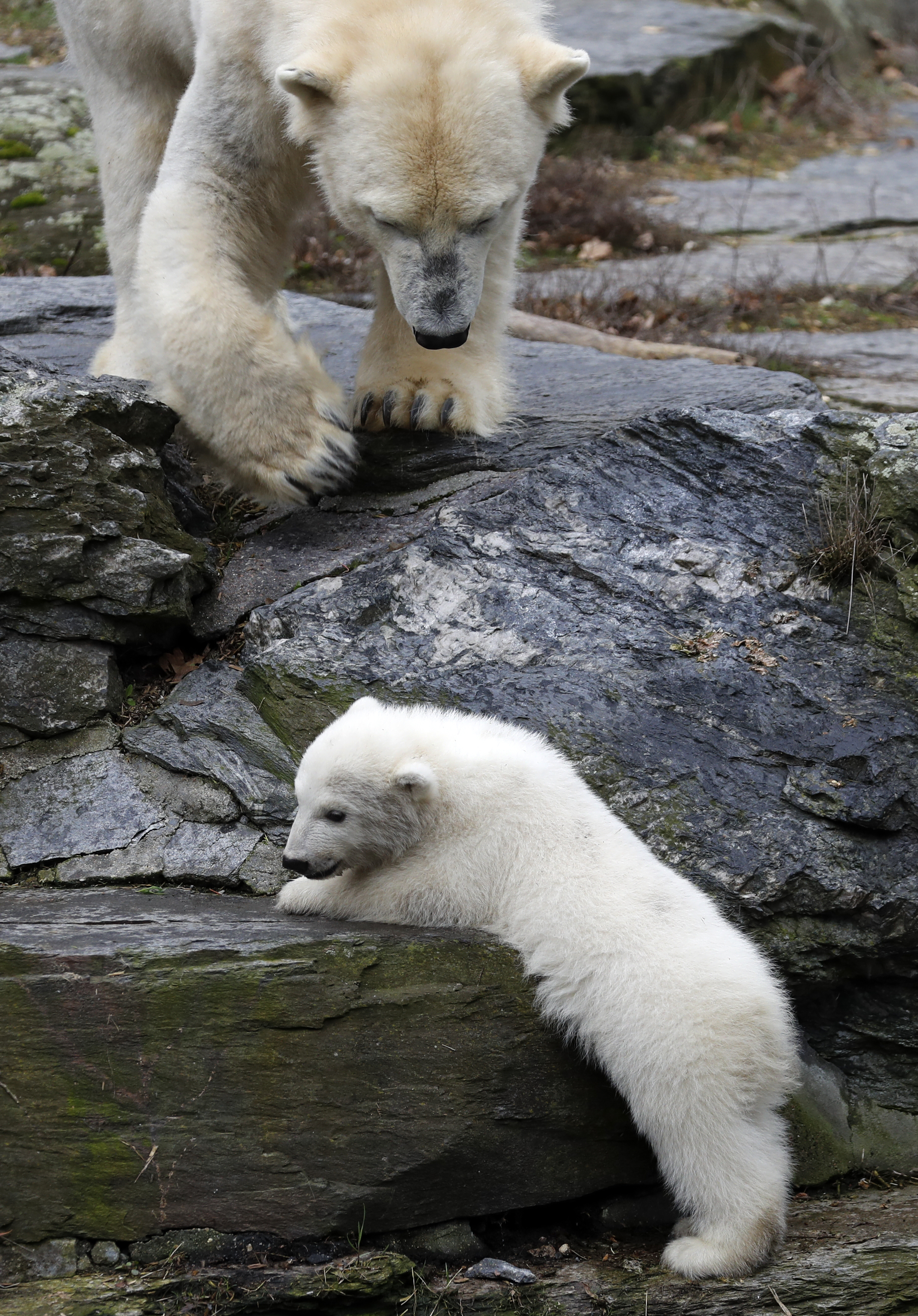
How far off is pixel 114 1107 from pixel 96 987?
235mm

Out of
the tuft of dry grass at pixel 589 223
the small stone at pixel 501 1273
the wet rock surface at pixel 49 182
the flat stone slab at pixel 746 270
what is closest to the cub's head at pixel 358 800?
the small stone at pixel 501 1273

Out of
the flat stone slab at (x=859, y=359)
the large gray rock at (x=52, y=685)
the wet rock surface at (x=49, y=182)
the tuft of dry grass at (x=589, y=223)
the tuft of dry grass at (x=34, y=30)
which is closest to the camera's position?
the large gray rock at (x=52, y=685)

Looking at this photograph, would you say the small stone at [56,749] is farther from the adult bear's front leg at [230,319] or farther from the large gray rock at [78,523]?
the adult bear's front leg at [230,319]

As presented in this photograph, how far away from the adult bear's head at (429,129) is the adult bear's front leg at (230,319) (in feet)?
1.36

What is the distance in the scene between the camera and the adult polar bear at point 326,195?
3250 mm

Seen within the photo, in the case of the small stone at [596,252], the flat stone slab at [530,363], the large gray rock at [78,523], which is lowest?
the large gray rock at [78,523]

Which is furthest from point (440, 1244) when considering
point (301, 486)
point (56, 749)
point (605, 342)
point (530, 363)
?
point (605, 342)

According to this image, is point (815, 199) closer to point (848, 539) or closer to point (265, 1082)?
point (848, 539)

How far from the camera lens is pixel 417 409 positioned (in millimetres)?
3969

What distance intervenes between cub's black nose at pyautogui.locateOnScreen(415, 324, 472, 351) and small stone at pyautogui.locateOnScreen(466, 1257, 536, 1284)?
7.28ft

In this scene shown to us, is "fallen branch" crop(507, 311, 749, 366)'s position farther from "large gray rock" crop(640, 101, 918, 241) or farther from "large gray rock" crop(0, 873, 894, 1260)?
"large gray rock" crop(0, 873, 894, 1260)

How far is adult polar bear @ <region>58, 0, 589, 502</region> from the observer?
3.25 meters

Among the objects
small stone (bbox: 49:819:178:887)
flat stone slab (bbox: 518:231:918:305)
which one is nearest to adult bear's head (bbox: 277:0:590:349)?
small stone (bbox: 49:819:178:887)

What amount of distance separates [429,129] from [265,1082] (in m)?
2.29
